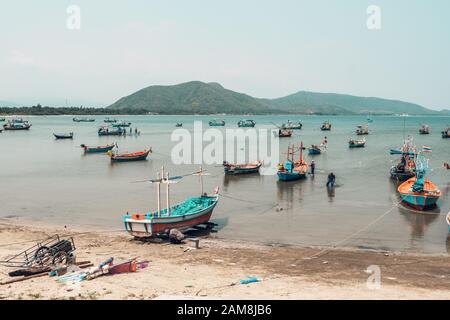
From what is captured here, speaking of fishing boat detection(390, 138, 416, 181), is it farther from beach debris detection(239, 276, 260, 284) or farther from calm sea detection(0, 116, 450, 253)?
beach debris detection(239, 276, 260, 284)

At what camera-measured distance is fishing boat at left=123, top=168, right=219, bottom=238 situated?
69.7ft

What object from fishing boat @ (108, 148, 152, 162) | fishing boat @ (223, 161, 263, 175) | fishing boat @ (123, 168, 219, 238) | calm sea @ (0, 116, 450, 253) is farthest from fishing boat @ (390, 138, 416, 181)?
fishing boat @ (108, 148, 152, 162)

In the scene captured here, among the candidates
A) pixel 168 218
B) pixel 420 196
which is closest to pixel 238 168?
pixel 420 196

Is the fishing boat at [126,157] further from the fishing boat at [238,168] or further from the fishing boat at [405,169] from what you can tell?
the fishing boat at [405,169]

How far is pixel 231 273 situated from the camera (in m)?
16.5

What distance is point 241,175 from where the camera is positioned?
44.9 m

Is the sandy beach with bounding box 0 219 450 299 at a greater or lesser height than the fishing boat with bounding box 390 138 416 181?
lesser

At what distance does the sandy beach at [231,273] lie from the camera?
1400 cm

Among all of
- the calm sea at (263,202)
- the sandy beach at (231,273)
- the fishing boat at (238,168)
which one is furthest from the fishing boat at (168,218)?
the fishing boat at (238,168)

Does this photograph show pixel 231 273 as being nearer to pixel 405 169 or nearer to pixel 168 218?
pixel 168 218

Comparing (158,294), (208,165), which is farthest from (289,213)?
(208,165)

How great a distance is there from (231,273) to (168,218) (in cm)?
626

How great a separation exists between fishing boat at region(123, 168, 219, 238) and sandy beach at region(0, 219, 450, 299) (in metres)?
0.72
